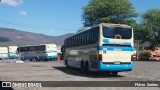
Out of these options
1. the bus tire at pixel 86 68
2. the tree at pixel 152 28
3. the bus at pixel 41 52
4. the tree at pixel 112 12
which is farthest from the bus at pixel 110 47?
the tree at pixel 112 12

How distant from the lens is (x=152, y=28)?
6162 cm

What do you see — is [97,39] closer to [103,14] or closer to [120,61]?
[120,61]

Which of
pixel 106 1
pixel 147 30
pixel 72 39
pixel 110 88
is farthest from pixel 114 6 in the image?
pixel 110 88

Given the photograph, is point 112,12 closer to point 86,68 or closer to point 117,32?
point 86,68

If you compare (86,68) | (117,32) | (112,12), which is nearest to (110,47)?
(117,32)

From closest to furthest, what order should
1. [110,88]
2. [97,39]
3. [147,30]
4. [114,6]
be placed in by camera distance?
[110,88]
[97,39]
[147,30]
[114,6]

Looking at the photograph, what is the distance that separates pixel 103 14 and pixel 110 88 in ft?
205

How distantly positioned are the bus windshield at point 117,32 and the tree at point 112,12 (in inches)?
2097

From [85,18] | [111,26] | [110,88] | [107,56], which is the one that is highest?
[85,18]

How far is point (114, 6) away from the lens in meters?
75.8

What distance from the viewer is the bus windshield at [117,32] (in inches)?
827

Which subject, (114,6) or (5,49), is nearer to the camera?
(114,6)

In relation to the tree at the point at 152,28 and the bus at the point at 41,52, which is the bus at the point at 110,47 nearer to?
the bus at the point at 41,52

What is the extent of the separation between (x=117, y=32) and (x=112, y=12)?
55.2 metres
